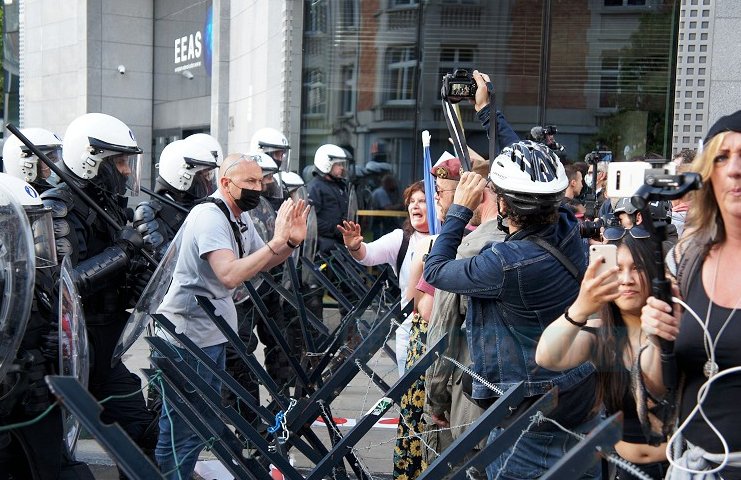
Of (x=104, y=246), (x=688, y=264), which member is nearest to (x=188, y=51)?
(x=104, y=246)

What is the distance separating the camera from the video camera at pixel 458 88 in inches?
185

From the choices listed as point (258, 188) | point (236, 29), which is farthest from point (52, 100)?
point (258, 188)

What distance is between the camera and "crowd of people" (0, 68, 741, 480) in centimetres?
258

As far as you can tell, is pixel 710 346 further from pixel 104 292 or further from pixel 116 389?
pixel 104 292

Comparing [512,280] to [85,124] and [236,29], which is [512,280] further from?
[236,29]

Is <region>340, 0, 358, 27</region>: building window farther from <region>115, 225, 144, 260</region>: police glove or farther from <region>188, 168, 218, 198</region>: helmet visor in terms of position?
<region>115, 225, 144, 260</region>: police glove

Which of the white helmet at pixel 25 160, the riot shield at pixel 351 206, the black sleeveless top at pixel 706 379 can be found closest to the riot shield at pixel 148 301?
the white helmet at pixel 25 160

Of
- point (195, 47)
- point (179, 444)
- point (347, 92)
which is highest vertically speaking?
point (195, 47)

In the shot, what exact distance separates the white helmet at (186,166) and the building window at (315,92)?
5.72 meters

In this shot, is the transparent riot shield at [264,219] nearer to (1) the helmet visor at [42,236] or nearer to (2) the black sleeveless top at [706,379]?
(1) the helmet visor at [42,236]

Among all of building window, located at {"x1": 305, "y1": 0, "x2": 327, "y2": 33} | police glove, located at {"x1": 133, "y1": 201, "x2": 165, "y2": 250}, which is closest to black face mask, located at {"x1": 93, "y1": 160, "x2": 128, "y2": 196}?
police glove, located at {"x1": 133, "y1": 201, "x2": 165, "y2": 250}

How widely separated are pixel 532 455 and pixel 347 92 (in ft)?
32.1

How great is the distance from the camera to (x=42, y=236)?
468 centimetres

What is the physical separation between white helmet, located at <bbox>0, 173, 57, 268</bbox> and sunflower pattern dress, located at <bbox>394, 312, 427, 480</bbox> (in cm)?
179
